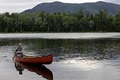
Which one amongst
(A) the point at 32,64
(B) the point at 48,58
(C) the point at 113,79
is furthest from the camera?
(A) the point at 32,64

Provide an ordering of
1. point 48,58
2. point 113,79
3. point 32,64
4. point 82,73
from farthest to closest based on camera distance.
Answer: point 32,64
point 48,58
point 82,73
point 113,79

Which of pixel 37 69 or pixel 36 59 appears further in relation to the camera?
pixel 36 59

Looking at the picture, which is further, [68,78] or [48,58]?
[48,58]

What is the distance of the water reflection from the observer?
38.0 metres

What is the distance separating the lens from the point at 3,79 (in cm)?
3516

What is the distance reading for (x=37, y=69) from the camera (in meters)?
42.6

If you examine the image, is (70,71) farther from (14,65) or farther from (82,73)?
(14,65)

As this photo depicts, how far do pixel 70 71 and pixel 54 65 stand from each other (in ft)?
20.4

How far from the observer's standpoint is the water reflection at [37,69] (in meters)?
38.0

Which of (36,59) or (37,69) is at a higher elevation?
(36,59)

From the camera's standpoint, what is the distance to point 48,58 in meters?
41.9

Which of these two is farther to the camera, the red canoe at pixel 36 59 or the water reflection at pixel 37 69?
the red canoe at pixel 36 59

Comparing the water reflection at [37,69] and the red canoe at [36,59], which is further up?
the red canoe at [36,59]

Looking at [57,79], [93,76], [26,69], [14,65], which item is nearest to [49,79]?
[57,79]
